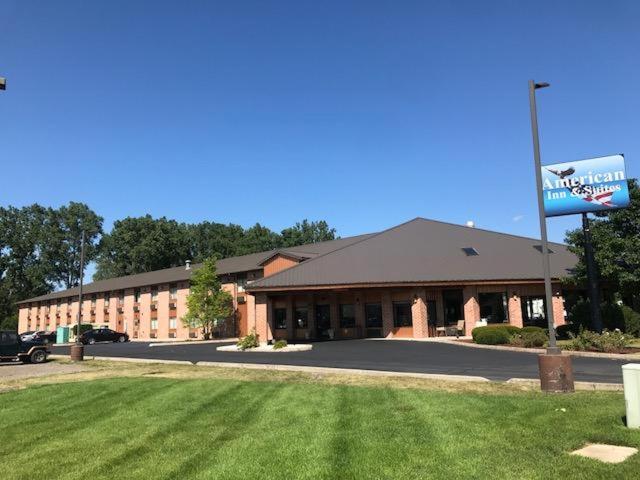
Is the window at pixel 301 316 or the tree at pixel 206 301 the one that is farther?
the tree at pixel 206 301

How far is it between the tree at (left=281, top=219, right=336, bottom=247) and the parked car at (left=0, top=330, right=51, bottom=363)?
72.8 meters

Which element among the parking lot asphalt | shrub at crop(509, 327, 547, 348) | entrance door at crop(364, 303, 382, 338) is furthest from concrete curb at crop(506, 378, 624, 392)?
entrance door at crop(364, 303, 382, 338)

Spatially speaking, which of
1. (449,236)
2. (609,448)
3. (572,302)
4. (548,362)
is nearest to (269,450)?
(609,448)

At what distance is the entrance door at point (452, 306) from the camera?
109 feet

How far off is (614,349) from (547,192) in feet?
31.3

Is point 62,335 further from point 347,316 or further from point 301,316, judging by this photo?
point 347,316

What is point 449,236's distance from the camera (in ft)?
128

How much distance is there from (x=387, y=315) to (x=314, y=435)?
2594cm

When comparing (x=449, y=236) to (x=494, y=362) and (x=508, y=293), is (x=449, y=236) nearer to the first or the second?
(x=508, y=293)

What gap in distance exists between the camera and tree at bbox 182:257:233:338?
47969 millimetres

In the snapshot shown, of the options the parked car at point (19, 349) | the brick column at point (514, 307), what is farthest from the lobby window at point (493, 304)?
the parked car at point (19, 349)

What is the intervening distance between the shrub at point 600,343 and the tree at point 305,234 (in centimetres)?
7975

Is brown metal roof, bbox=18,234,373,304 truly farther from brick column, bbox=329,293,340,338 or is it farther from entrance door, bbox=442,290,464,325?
entrance door, bbox=442,290,464,325

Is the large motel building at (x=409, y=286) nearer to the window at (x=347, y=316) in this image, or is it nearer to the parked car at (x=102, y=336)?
the window at (x=347, y=316)
